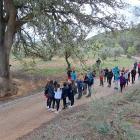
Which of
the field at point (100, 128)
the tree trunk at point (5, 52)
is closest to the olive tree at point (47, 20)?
the tree trunk at point (5, 52)

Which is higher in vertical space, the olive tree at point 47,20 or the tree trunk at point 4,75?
the olive tree at point 47,20

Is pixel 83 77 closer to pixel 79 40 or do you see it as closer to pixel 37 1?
pixel 79 40

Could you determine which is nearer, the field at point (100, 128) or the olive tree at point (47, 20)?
the field at point (100, 128)

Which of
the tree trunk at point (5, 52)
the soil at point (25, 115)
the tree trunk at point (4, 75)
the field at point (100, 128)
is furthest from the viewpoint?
the tree trunk at point (4, 75)

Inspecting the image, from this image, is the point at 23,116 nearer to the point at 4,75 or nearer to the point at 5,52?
the point at 4,75

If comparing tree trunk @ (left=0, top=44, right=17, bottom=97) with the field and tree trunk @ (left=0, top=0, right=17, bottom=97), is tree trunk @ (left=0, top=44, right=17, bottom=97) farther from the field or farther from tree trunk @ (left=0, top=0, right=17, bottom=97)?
the field

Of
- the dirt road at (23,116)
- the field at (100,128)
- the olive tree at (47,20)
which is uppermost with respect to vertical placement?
the olive tree at (47,20)

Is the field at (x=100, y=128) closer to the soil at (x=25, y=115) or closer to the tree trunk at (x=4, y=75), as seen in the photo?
the soil at (x=25, y=115)

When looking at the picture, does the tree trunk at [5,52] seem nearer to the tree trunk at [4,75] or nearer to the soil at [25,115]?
the tree trunk at [4,75]

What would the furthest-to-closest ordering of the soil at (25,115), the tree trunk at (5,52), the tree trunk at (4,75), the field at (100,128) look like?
the tree trunk at (4,75) → the tree trunk at (5,52) → the soil at (25,115) → the field at (100,128)

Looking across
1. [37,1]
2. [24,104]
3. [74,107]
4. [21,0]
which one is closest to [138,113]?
[74,107]

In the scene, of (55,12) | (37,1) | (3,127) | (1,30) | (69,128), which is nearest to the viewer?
(69,128)

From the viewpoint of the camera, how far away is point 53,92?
8.07 meters

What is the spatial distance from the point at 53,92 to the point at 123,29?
5.97m
